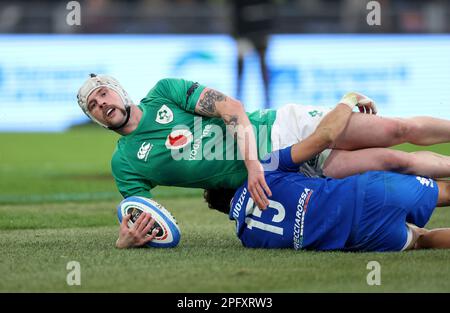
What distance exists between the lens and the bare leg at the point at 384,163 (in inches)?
219

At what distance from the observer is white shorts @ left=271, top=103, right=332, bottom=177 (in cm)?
580

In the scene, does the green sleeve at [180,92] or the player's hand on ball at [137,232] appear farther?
the green sleeve at [180,92]

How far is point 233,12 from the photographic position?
1358 cm

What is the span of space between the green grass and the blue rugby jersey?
3.8 inches

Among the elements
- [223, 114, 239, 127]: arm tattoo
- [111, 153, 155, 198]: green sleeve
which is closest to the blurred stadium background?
[111, 153, 155, 198]: green sleeve

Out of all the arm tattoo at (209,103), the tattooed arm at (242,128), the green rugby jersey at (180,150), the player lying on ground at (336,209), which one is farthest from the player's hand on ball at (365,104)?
the arm tattoo at (209,103)

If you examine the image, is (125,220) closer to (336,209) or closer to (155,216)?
(155,216)

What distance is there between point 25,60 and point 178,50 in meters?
2.54

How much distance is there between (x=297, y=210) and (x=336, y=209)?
24 centimetres

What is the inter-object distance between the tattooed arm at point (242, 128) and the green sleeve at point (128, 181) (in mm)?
577

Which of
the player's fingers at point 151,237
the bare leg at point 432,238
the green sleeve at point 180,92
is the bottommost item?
the bare leg at point 432,238

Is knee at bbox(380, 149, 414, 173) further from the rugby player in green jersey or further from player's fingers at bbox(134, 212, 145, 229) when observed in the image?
player's fingers at bbox(134, 212, 145, 229)

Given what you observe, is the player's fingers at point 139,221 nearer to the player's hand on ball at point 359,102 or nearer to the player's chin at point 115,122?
the player's chin at point 115,122
